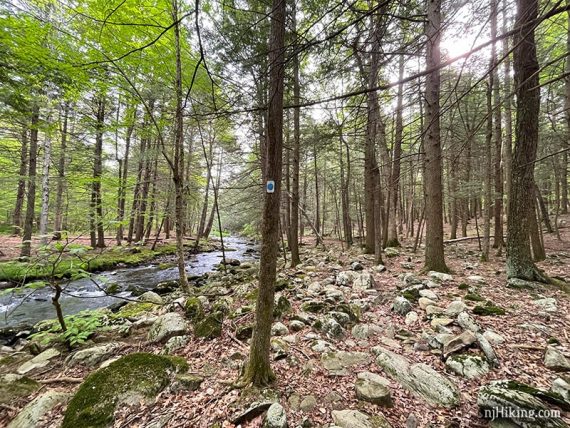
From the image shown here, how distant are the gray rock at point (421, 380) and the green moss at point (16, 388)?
398 cm

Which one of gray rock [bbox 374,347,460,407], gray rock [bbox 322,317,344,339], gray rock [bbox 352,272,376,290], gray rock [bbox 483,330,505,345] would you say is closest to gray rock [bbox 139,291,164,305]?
gray rock [bbox 322,317,344,339]

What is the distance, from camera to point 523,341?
9.03 feet

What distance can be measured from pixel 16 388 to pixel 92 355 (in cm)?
70

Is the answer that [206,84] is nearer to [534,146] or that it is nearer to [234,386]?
[234,386]

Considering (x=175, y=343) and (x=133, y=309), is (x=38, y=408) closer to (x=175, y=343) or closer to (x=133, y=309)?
(x=175, y=343)

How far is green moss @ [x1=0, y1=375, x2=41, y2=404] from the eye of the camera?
251 centimetres

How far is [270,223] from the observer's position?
7.58 feet

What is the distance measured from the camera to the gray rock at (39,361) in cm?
306

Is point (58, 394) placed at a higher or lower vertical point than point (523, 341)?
lower

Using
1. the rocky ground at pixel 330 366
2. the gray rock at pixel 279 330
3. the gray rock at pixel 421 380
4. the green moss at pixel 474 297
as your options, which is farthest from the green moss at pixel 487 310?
the gray rock at pixel 279 330

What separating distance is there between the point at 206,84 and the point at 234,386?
24.0 ft

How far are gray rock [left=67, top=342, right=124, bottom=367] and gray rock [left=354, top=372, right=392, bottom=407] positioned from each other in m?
3.38

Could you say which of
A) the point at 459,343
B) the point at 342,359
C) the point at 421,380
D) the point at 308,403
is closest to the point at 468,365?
the point at 459,343

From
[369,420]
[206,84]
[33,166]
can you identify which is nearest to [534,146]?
[369,420]
